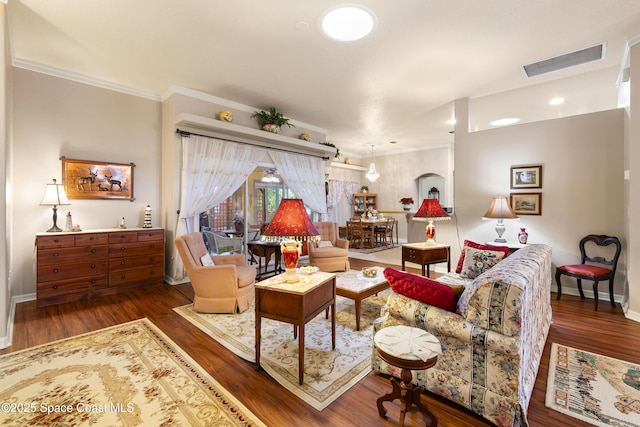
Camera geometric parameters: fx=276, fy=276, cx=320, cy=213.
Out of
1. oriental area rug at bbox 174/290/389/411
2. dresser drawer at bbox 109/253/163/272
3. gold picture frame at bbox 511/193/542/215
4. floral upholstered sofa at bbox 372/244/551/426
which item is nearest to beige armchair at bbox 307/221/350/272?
oriental area rug at bbox 174/290/389/411

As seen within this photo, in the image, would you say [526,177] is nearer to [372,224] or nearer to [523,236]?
[523,236]

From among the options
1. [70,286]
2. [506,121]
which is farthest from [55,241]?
[506,121]

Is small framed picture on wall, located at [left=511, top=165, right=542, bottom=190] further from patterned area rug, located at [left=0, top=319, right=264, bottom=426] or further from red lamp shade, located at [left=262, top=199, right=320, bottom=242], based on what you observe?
patterned area rug, located at [left=0, top=319, right=264, bottom=426]

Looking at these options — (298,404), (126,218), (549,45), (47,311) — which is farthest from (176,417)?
(549,45)

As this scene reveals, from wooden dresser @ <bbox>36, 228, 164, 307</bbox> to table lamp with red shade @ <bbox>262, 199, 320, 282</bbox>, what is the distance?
287 centimetres

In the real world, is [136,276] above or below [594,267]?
below

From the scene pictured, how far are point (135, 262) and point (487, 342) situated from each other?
4446mm

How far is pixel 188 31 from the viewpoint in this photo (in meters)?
2.94

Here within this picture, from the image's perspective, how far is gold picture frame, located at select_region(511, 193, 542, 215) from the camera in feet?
14.0

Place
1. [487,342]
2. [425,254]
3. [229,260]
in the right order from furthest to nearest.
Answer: [425,254], [229,260], [487,342]

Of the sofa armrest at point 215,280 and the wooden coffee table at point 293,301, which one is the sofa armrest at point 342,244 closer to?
the sofa armrest at point 215,280

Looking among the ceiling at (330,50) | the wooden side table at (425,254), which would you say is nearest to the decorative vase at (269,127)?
the ceiling at (330,50)

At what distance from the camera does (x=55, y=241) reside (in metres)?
3.43

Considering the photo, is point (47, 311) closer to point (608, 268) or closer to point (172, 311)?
point (172, 311)
